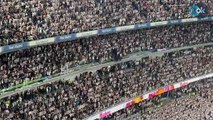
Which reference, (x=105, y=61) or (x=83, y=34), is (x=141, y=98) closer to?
(x=105, y=61)

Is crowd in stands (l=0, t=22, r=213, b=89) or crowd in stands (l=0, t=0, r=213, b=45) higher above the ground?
crowd in stands (l=0, t=0, r=213, b=45)

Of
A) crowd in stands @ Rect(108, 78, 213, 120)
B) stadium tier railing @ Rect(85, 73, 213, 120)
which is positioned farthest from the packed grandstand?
crowd in stands @ Rect(108, 78, 213, 120)

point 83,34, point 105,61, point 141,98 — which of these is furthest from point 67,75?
point 141,98

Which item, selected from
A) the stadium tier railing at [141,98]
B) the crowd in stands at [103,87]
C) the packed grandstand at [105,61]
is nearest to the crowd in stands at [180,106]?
the packed grandstand at [105,61]

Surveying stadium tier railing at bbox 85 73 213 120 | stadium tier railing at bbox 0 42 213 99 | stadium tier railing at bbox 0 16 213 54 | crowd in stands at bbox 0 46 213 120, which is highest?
stadium tier railing at bbox 0 16 213 54

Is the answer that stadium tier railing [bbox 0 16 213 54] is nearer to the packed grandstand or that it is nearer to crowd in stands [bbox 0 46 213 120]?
the packed grandstand

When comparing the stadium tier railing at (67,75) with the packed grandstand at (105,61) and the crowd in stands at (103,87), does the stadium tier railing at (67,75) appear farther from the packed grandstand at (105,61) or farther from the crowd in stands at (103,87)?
the crowd in stands at (103,87)
